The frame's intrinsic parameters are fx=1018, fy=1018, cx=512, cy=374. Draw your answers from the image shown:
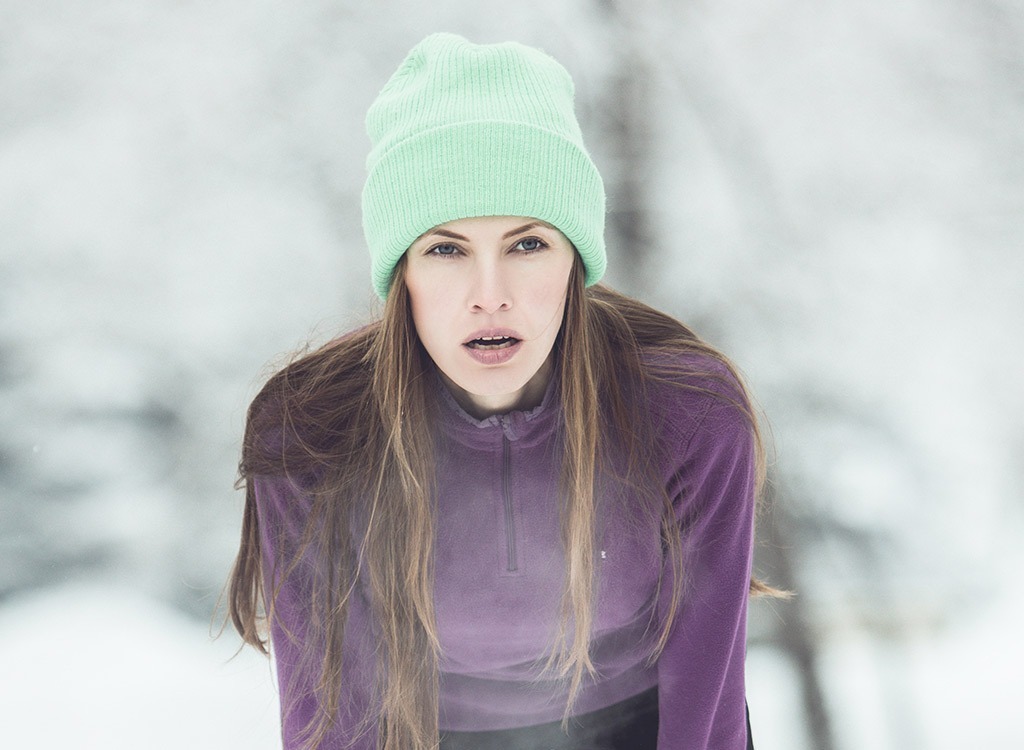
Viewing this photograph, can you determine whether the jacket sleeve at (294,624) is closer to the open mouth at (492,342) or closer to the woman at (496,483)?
the woman at (496,483)

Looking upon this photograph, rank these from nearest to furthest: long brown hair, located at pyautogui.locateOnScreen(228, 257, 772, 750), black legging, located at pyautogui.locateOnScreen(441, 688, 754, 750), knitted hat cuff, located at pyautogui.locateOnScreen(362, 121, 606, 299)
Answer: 1. knitted hat cuff, located at pyautogui.locateOnScreen(362, 121, 606, 299)
2. long brown hair, located at pyautogui.locateOnScreen(228, 257, 772, 750)
3. black legging, located at pyautogui.locateOnScreen(441, 688, 754, 750)

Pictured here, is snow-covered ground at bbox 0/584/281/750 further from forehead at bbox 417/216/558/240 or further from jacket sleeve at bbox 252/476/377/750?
forehead at bbox 417/216/558/240

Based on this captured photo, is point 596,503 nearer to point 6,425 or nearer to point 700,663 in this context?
point 700,663

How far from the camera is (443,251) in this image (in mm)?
1087

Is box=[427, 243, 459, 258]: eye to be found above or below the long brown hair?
above

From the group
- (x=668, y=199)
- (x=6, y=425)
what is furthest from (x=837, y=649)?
(x=6, y=425)

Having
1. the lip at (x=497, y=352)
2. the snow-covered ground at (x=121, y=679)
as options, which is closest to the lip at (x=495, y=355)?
the lip at (x=497, y=352)

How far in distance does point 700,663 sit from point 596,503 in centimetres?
25

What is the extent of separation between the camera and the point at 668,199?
2.31 metres

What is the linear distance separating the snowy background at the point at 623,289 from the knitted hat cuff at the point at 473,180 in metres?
0.99

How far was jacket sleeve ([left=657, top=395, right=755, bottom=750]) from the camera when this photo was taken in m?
1.22

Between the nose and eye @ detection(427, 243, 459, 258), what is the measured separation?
35 mm

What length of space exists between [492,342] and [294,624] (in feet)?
1.44

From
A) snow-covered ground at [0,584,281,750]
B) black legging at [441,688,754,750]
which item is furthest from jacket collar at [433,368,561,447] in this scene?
snow-covered ground at [0,584,281,750]
